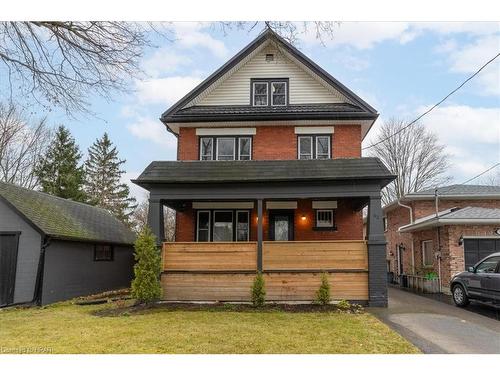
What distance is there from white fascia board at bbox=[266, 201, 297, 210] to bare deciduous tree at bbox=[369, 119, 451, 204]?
18466 millimetres

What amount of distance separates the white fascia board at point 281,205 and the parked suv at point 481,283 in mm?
5007

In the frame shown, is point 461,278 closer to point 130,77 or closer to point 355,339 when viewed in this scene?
point 355,339

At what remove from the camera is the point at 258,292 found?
9.18 metres

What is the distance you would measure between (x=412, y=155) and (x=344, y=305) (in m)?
22.4

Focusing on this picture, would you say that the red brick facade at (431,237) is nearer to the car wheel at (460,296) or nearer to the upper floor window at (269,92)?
the car wheel at (460,296)

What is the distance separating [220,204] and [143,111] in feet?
13.7

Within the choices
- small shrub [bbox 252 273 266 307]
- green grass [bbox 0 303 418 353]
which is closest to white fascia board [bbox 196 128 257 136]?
small shrub [bbox 252 273 266 307]

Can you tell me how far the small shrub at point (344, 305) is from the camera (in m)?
8.95

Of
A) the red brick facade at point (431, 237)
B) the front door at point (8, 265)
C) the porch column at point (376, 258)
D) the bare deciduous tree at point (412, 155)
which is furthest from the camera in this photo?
the bare deciduous tree at point (412, 155)

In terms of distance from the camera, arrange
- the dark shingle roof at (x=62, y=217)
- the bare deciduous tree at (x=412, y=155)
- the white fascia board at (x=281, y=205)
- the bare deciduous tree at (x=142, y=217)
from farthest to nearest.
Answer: the bare deciduous tree at (x=142, y=217)
the bare deciduous tree at (x=412, y=155)
the white fascia board at (x=281, y=205)
the dark shingle roof at (x=62, y=217)

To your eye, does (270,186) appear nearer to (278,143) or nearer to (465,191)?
(278,143)

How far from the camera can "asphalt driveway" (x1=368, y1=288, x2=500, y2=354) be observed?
5.81 metres

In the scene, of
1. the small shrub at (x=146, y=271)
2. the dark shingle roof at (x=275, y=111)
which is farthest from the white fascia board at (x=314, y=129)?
the small shrub at (x=146, y=271)

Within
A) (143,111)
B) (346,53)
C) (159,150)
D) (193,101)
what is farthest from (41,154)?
(346,53)
